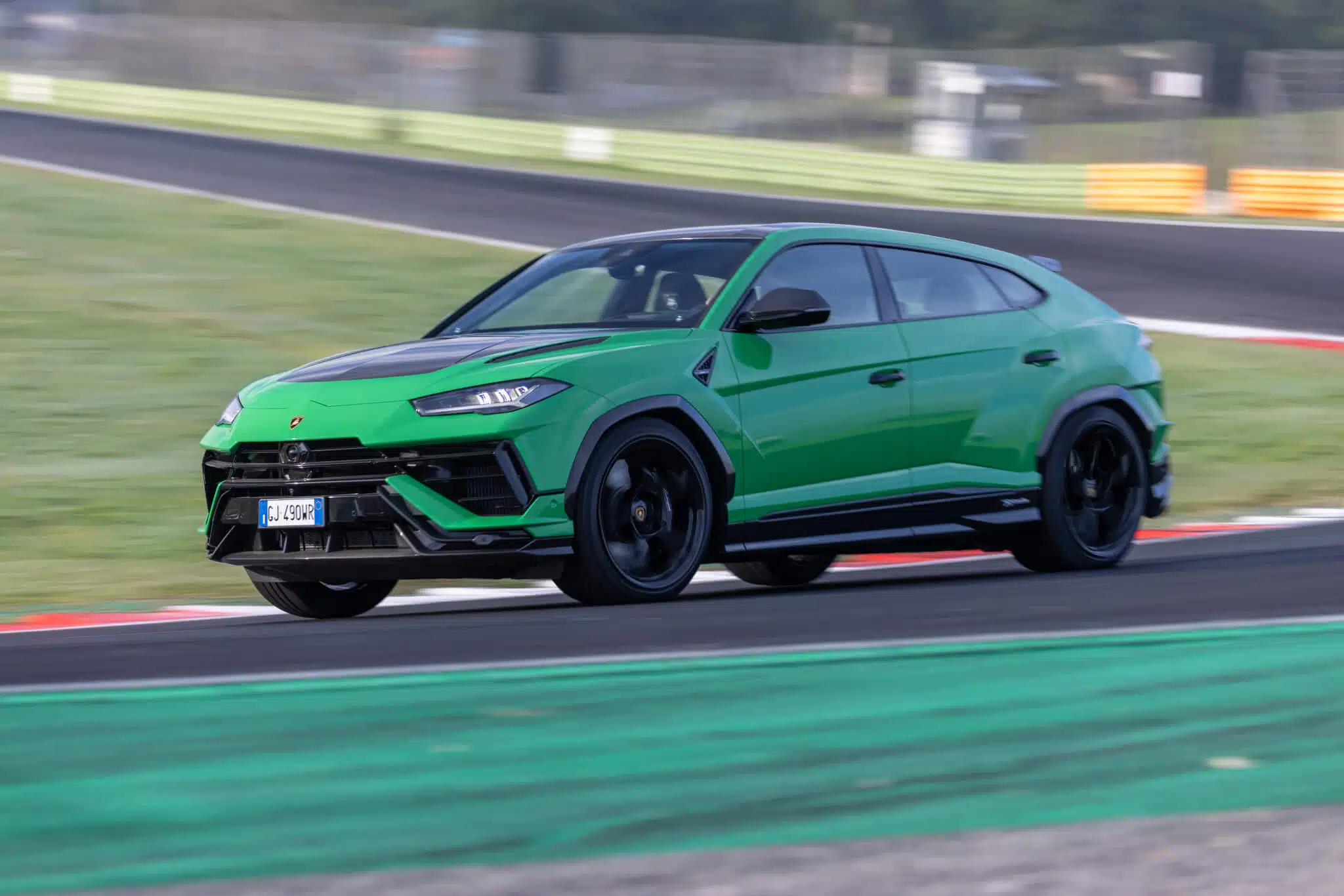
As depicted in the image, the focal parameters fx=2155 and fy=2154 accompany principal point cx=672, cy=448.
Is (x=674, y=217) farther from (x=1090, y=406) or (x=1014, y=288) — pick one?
(x=1090, y=406)

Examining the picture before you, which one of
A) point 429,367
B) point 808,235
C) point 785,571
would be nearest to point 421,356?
point 429,367

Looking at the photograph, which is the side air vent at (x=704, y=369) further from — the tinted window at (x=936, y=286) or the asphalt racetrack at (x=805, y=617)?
the tinted window at (x=936, y=286)

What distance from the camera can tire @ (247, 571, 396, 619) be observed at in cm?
818

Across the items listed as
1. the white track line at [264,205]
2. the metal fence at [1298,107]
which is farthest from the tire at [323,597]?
the metal fence at [1298,107]

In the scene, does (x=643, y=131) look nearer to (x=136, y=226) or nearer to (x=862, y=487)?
(x=136, y=226)

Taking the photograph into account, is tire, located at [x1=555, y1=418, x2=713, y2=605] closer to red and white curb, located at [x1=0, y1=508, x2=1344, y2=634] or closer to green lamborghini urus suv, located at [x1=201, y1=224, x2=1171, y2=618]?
green lamborghini urus suv, located at [x1=201, y1=224, x2=1171, y2=618]

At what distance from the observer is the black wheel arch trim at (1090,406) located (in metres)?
8.70

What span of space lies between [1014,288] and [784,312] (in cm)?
160

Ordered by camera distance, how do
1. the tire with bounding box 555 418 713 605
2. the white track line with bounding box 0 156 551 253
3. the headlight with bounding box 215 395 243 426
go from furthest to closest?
the white track line with bounding box 0 156 551 253
the headlight with bounding box 215 395 243 426
the tire with bounding box 555 418 713 605

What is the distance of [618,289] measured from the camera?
810cm

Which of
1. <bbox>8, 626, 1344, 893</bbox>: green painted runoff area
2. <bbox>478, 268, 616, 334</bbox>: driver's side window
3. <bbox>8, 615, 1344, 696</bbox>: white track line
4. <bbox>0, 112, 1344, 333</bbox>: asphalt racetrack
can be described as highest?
<bbox>478, 268, 616, 334</bbox>: driver's side window

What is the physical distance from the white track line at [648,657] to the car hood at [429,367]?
6.42ft

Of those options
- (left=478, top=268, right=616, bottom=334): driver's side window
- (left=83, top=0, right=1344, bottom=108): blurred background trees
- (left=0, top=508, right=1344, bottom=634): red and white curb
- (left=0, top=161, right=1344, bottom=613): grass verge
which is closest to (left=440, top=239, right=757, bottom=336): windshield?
(left=478, top=268, right=616, bottom=334): driver's side window

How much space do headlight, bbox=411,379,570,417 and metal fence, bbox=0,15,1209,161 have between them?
2500cm
